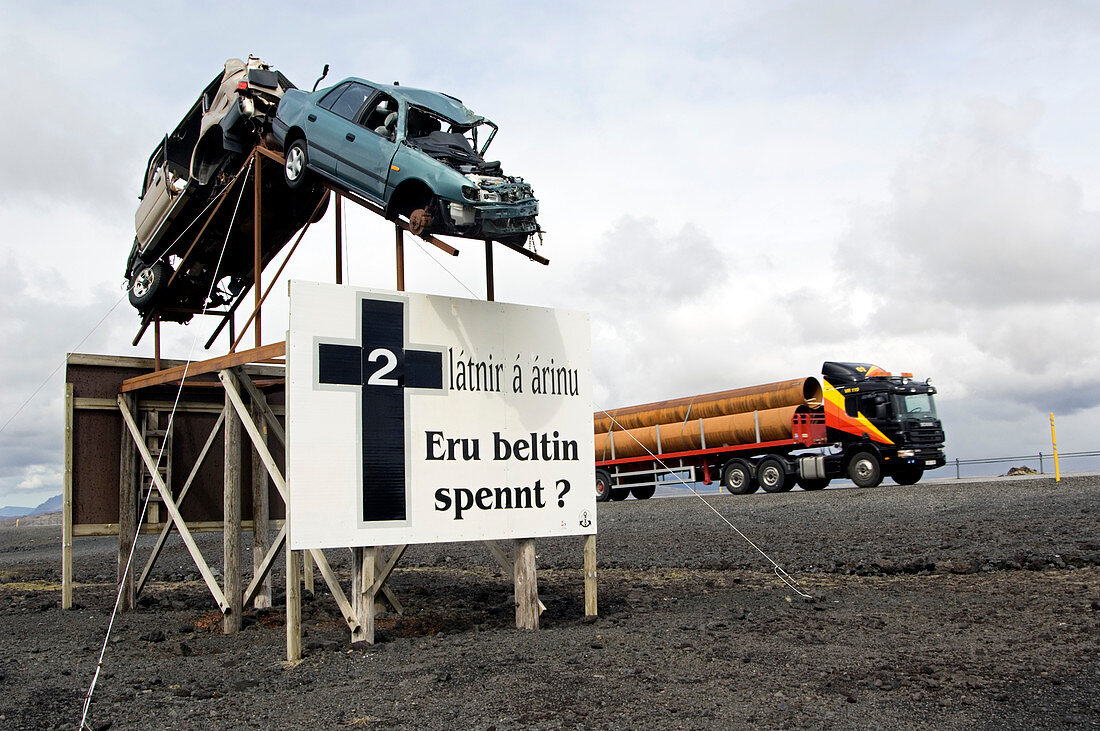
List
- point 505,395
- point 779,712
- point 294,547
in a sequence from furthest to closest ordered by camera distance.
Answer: point 505,395 < point 294,547 < point 779,712

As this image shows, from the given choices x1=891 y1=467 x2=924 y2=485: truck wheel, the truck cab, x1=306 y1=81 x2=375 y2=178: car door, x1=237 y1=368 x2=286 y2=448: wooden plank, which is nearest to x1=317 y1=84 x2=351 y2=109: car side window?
x1=306 y1=81 x2=375 y2=178: car door

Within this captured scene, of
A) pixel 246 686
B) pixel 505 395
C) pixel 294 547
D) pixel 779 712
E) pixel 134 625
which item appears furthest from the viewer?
pixel 134 625

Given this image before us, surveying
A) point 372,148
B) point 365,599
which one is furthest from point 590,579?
point 372,148

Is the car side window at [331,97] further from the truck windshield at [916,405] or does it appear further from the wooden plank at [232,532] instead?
the truck windshield at [916,405]

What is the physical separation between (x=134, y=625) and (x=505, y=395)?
520 cm

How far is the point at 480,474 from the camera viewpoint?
8.81m

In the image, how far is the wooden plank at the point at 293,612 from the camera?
7754 millimetres

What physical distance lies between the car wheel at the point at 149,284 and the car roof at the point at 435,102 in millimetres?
4520

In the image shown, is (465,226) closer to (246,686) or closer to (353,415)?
(353,415)

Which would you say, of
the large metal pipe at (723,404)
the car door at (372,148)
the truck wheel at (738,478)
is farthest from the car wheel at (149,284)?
the truck wheel at (738,478)

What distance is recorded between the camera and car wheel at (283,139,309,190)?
8.93m

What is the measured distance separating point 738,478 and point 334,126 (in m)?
21.6

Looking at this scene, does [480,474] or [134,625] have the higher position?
[480,474]

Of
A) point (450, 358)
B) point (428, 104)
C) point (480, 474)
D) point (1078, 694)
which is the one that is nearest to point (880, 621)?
point (1078, 694)
